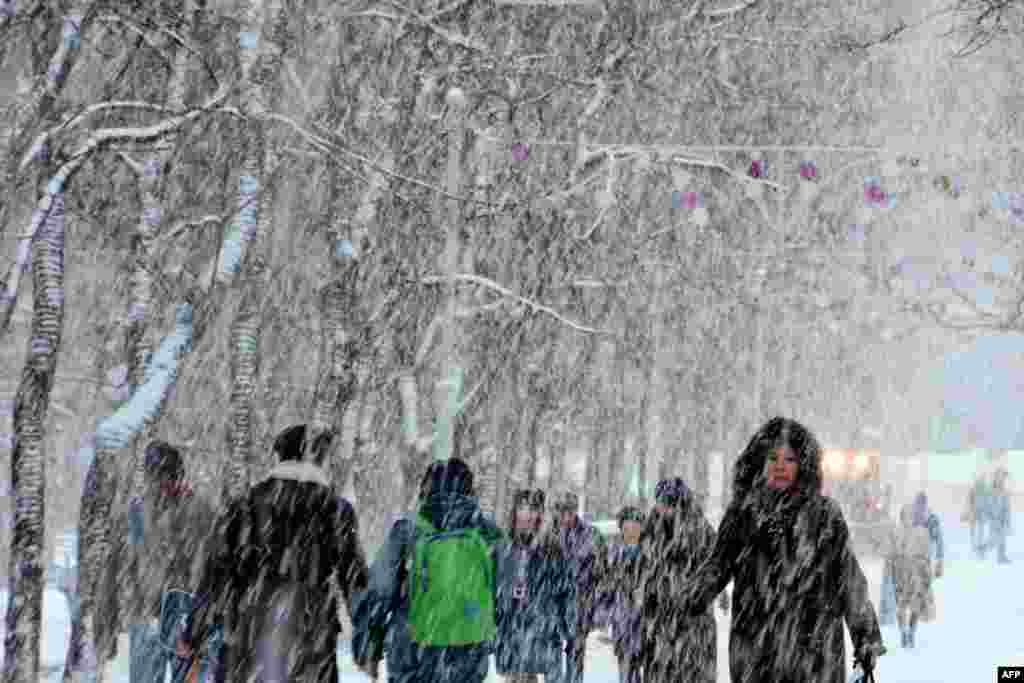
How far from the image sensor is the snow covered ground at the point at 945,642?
1600 centimetres

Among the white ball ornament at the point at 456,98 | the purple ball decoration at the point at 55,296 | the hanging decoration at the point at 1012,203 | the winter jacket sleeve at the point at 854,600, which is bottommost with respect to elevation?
the winter jacket sleeve at the point at 854,600

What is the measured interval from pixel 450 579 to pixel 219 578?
1239mm

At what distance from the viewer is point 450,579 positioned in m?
8.00

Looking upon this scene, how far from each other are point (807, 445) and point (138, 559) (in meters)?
4.26

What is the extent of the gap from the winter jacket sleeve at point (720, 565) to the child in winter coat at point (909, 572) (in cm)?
1320

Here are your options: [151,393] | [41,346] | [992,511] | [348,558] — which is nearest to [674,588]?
[348,558]

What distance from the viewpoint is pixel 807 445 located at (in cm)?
676

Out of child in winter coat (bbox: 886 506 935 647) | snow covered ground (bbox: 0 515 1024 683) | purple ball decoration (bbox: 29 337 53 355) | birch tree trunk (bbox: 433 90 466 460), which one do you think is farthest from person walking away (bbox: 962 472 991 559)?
purple ball decoration (bbox: 29 337 53 355)

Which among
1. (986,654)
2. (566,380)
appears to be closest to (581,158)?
(986,654)

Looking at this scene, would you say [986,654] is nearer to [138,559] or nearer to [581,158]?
[581,158]

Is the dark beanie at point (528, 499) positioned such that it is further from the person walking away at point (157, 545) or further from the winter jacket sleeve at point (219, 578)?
the winter jacket sleeve at point (219, 578)

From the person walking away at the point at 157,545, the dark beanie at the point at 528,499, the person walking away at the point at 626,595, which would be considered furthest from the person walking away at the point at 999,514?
the person walking away at the point at 157,545

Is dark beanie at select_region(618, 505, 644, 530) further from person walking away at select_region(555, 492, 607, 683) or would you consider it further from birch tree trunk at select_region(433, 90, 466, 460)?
birch tree trunk at select_region(433, 90, 466, 460)

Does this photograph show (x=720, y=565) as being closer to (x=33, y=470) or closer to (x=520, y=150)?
(x=33, y=470)
